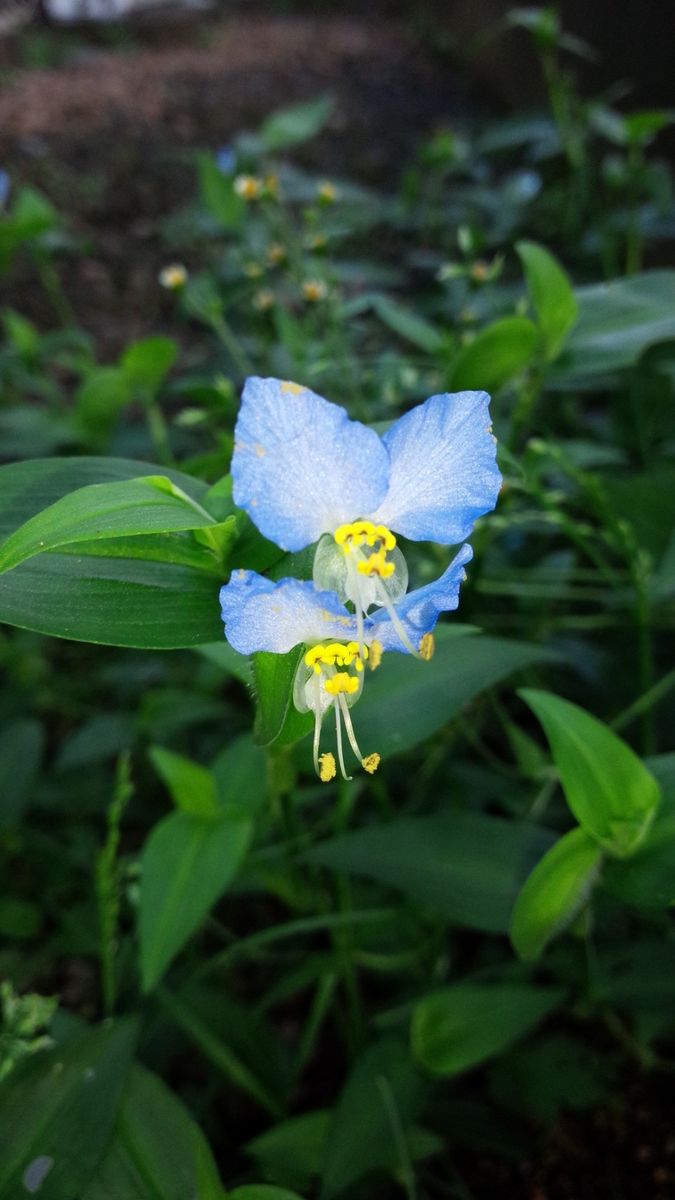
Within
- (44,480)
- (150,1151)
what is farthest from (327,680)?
(150,1151)

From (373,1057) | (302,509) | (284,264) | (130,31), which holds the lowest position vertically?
(373,1057)

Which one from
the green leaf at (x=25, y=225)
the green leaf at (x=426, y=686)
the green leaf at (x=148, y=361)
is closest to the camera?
the green leaf at (x=426, y=686)

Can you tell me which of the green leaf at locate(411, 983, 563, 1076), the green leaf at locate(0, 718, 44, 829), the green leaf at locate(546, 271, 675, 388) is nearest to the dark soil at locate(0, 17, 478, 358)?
the green leaf at locate(0, 718, 44, 829)

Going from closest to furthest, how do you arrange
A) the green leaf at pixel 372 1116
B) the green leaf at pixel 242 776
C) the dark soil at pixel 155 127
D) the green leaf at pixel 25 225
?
the green leaf at pixel 372 1116
the green leaf at pixel 242 776
the green leaf at pixel 25 225
the dark soil at pixel 155 127

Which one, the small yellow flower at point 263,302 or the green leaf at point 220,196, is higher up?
the green leaf at point 220,196

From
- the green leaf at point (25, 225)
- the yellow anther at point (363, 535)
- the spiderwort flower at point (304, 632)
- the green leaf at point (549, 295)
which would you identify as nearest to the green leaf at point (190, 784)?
the spiderwort flower at point (304, 632)

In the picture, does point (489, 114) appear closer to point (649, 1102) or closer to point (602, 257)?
point (602, 257)

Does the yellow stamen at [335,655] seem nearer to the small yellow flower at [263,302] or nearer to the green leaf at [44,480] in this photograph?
the green leaf at [44,480]

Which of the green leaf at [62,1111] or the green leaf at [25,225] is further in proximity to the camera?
the green leaf at [25,225]

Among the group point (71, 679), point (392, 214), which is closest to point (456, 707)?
point (71, 679)
